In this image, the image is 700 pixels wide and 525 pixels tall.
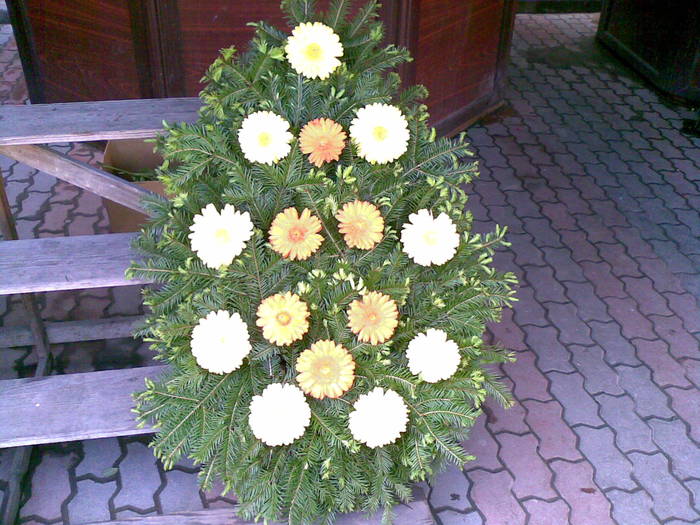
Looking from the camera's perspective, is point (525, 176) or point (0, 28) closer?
point (525, 176)

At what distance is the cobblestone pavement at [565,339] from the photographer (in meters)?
2.44

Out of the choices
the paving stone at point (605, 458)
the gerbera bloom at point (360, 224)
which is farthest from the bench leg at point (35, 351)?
the paving stone at point (605, 458)

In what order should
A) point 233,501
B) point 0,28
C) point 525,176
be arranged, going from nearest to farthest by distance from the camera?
point 233,501
point 525,176
point 0,28

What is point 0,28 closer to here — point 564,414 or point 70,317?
point 70,317

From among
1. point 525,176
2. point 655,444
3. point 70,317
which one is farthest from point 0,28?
point 655,444

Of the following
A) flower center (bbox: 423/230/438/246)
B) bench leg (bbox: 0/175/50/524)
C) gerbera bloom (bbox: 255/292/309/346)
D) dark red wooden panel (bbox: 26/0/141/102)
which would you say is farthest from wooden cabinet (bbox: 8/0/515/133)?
gerbera bloom (bbox: 255/292/309/346)

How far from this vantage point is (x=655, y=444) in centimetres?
269

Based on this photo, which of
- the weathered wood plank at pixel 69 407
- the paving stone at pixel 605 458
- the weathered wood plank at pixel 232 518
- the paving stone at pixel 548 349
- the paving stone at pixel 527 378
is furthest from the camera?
the paving stone at pixel 548 349

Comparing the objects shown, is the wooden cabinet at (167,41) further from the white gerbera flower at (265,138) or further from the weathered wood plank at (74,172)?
the white gerbera flower at (265,138)

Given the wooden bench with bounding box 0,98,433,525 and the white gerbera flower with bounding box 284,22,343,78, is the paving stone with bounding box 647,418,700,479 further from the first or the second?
the white gerbera flower with bounding box 284,22,343,78

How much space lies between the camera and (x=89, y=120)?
94.2 inches

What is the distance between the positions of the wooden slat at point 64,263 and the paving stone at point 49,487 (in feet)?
2.32

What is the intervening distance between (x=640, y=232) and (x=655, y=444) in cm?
159

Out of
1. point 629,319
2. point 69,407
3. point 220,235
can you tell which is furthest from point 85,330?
point 629,319
